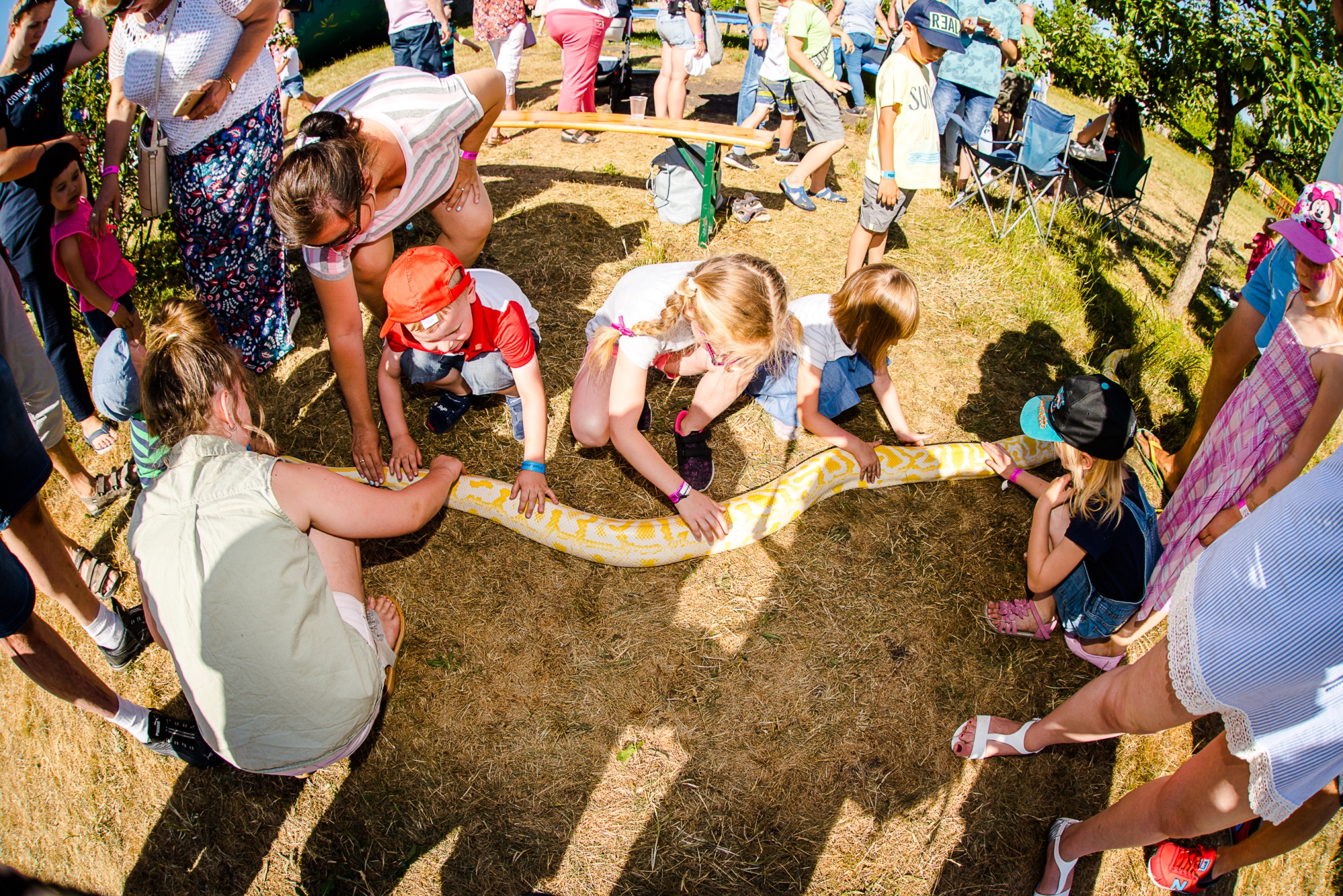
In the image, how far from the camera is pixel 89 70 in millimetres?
4297

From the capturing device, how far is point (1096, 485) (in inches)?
100

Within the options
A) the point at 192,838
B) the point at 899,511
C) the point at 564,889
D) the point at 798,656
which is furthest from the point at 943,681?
the point at 192,838

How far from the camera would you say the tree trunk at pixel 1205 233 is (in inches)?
234

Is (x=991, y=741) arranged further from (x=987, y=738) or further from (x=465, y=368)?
Result: (x=465, y=368)

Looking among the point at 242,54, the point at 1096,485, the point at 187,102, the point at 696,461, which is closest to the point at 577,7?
the point at 242,54

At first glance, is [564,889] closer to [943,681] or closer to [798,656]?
[798,656]

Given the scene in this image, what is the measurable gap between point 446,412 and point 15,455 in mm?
1661

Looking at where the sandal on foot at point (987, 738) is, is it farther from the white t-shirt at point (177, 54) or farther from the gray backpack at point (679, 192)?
the white t-shirt at point (177, 54)

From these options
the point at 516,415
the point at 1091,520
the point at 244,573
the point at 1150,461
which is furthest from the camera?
the point at 1150,461

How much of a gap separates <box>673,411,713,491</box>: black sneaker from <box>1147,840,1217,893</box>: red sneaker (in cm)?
219

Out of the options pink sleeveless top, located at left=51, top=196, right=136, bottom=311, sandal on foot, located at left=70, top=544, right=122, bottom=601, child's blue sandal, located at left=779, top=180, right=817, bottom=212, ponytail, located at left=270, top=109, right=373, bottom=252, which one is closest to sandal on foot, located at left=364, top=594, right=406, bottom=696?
sandal on foot, located at left=70, top=544, right=122, bottom=601

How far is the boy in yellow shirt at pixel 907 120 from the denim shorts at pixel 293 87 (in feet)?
20.3

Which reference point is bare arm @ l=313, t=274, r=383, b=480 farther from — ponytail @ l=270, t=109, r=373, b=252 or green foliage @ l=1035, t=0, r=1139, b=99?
green foliage @ l=1035, t=0, r=1139, b=99

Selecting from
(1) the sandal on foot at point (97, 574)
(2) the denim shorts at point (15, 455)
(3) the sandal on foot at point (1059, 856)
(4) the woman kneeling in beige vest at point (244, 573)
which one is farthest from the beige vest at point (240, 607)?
(3) the sandal on foot at point (1059, 856)
